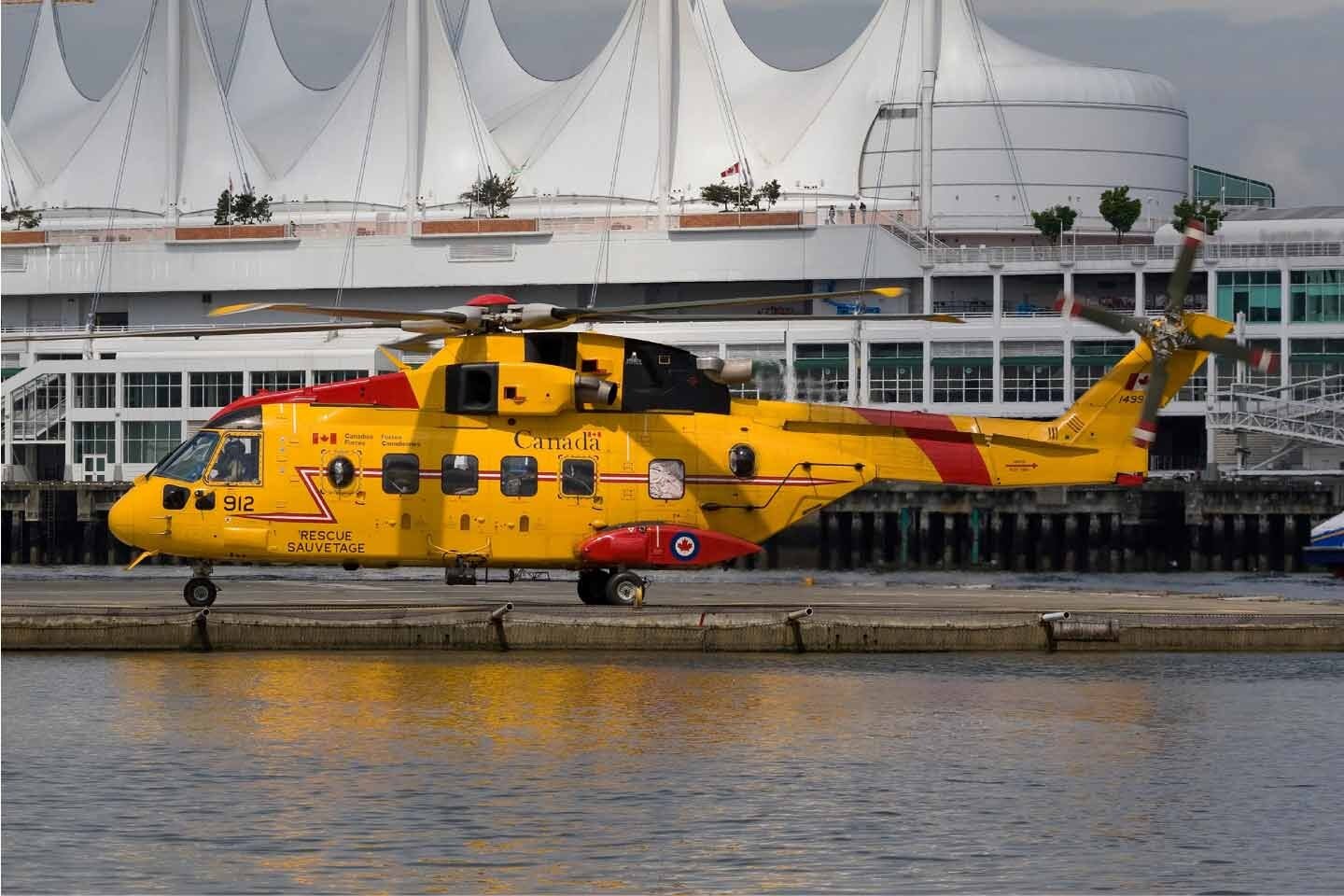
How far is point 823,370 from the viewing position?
335 feet

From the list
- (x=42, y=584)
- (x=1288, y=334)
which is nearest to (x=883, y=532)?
(x=1288, y=334)

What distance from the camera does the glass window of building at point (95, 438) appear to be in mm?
102812

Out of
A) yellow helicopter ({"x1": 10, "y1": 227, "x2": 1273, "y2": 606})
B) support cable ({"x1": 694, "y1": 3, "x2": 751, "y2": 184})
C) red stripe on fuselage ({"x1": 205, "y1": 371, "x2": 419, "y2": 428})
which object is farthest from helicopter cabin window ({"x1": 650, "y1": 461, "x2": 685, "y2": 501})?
support cable ({"x1": 694, "y1": 3, "x2": 751, "y2": 184})

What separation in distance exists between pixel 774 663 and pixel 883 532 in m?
48.0

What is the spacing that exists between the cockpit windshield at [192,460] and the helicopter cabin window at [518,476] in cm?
482

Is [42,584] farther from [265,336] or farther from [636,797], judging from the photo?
[265,336]

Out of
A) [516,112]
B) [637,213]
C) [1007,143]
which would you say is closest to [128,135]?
[516,112]

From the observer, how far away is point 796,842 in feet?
64.4

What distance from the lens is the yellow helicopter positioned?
35.1 meters

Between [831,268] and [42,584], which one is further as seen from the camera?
[831,268]

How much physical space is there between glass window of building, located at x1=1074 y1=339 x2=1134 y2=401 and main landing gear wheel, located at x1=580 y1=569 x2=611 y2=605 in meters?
65.4

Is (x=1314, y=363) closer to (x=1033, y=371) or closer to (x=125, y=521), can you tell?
(x=1033, y=371)

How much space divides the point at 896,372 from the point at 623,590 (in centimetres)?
6629

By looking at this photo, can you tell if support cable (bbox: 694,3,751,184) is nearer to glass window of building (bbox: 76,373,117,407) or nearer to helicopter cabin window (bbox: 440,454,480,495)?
glass window of building (bbox: 76,373,117,407)
